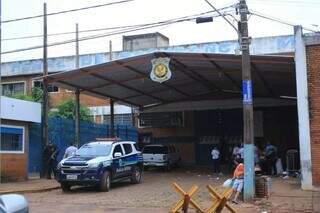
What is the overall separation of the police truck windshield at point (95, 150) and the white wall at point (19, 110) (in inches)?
155

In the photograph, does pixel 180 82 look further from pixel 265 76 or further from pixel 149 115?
pixel 149 115

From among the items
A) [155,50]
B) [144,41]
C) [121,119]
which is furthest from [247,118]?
[144,41]

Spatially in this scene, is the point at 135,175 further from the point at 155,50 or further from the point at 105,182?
the point at 155,50

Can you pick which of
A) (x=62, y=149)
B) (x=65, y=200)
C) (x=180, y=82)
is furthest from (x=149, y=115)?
(x=65, y=200)

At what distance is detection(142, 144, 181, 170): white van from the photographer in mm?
34562

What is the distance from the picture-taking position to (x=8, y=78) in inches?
1949

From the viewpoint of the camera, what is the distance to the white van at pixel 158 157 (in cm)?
3456

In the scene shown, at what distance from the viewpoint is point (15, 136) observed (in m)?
25.6

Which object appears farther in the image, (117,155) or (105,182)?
(117,155)

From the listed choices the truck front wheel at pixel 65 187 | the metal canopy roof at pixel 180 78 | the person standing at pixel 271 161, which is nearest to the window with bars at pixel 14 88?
the metal canopy roof at pixel 180 78

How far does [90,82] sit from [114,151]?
26.4ft

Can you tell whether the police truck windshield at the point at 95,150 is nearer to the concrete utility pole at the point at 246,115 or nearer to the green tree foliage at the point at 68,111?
the concrete utility pole at the point at 246,115

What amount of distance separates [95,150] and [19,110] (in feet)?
Result: 16.0

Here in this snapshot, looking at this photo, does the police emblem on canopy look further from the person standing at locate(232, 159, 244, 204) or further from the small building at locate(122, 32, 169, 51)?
the small building at locate(122, 32, 169, 51)
